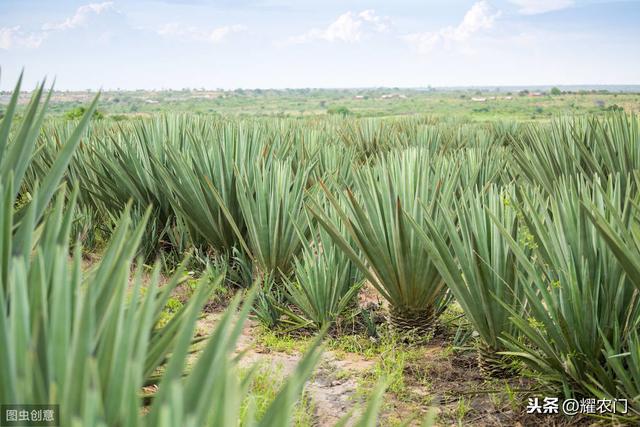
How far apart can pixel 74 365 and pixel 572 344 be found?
70.7 inches

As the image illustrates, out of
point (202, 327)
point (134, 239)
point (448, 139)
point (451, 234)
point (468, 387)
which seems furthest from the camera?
point (448, 139)

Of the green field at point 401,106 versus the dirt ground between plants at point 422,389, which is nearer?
the dirt ground between plants at point 422,389

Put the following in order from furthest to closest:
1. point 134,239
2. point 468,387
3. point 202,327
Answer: point 202,327
point 468,387
point 134,239

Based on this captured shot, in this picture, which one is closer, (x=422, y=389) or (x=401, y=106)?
(x=422, y=389)

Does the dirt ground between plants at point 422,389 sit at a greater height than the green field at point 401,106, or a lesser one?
lesser

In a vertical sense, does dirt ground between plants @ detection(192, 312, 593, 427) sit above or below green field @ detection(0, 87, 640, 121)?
below

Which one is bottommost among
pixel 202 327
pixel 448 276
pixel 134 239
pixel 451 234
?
pixel 202 327

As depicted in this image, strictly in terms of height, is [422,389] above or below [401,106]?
below

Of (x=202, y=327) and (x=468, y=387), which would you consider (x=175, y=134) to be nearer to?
(x=202, y=327)

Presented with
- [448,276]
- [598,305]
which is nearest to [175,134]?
[448,276]

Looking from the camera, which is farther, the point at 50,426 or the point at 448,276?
the point at 448,276

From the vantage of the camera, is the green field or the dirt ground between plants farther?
the green field

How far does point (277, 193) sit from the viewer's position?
3596mm

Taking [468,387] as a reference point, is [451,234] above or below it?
above
